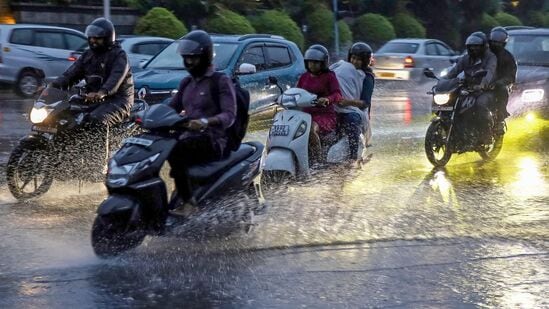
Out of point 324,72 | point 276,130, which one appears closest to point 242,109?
point 276,130

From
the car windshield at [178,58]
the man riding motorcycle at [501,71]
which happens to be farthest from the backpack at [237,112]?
the car windshield at [178,58]

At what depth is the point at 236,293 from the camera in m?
5.96

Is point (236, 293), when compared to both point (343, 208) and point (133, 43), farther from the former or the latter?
point (133, 43)

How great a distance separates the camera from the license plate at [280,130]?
8891mm

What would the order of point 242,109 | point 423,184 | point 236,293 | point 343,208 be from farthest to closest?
point 423,184 → point 343,208 → point 242,109 → point 236,293

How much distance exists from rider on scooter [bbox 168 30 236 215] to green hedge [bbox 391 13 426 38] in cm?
3293

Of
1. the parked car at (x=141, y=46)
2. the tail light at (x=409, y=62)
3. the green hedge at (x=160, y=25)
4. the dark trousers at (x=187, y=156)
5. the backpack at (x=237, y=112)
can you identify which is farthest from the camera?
the green hedge at (x=160, y=25)

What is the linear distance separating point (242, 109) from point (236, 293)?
1.89m

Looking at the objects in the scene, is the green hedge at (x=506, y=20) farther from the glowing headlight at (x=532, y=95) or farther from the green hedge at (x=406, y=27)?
the glowing headlight at (x=532, y=95)

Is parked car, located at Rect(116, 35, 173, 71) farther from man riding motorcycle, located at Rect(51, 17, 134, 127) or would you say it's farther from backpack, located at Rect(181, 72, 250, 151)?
backpack, located at Rect(181, 72, 250, 151)

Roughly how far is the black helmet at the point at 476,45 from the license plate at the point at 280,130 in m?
3.84

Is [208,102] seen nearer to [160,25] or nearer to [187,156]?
[187,156]

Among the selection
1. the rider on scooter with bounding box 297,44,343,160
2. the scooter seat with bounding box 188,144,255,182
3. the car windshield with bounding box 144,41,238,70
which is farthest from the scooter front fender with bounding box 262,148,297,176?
the car windshield with bounding box 144,41,238,70

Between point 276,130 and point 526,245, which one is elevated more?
point 276,130
